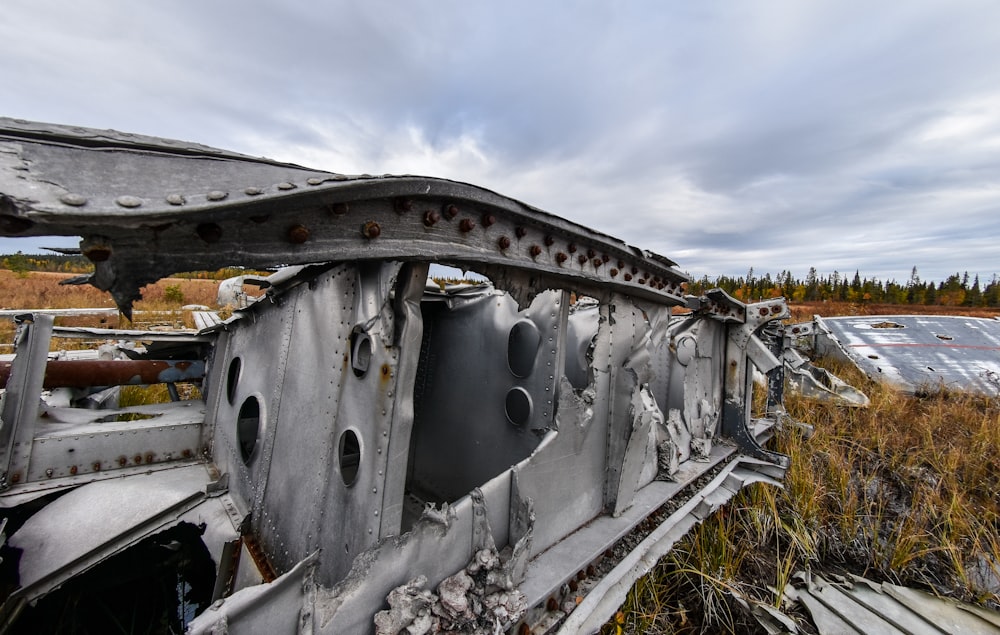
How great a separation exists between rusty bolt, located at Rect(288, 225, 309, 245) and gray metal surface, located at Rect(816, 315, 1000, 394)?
Answer: 504 inches

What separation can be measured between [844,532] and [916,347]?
1054 centimetres

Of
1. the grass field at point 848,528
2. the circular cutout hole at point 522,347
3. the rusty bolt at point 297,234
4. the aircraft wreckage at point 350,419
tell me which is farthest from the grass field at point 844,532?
the rusty bolt at point 297,234

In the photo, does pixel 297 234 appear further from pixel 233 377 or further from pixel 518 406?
pixel 233 377

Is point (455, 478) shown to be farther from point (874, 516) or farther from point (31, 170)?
point (874, 516)

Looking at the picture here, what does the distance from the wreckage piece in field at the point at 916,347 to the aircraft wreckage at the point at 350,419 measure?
7.07m

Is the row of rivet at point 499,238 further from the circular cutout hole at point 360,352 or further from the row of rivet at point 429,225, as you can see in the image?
the circular cutout hole at point 360,352

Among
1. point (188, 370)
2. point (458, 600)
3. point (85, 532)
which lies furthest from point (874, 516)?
point (188, 370)

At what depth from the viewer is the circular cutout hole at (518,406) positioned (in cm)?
357

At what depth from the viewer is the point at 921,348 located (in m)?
11.4

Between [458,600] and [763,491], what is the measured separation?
3.95 m

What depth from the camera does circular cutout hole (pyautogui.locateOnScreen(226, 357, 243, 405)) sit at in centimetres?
401

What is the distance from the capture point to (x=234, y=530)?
3.23m

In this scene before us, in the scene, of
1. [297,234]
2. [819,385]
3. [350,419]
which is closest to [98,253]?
[297,234]

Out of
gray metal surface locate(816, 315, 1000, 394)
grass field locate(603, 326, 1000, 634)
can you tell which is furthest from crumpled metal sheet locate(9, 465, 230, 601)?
gray metal surface locate(816, 315, 1000, 394)
